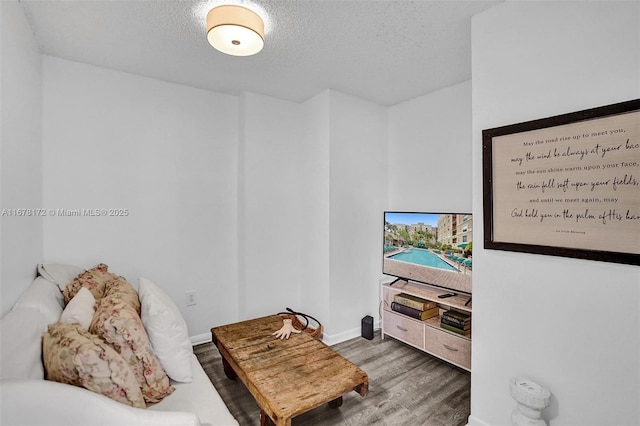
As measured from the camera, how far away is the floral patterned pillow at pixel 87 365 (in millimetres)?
1136

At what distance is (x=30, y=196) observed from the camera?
2086 millimetres

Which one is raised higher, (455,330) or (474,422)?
(455,330)

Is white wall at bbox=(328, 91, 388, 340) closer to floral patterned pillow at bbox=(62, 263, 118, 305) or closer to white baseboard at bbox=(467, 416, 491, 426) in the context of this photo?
white baseboard at bbox=(467, 416, 491, 426)

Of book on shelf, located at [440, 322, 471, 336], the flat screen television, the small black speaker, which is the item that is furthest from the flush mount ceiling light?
the small black speaker

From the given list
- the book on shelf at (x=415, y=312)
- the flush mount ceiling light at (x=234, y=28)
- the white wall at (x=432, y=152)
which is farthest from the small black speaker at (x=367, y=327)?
the flush mount ceiling light at (x=234, y=28)

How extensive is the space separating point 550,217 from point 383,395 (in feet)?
5.43

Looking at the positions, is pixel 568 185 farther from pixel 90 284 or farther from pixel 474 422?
pixel 90 284

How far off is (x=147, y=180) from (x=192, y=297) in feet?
4.01

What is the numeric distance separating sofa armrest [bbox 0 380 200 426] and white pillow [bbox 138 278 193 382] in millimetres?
508

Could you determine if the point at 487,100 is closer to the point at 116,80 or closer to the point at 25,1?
the point at 25,1

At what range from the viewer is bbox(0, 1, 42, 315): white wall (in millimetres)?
1545

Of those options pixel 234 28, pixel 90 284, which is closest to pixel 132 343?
pixel 90 284

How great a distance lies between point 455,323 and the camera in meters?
2.60

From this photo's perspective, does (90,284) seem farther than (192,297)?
No
